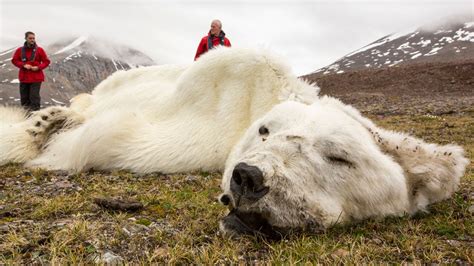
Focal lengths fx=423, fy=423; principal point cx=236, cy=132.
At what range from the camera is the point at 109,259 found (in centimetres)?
225

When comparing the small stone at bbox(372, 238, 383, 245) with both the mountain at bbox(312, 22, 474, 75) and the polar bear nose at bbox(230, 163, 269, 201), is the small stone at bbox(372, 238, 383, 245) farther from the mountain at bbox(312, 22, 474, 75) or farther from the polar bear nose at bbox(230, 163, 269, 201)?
the mountain at bbox(312, 22, 474, 75)

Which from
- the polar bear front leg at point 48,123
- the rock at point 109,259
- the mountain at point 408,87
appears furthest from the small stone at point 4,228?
the mountain at point 408,87

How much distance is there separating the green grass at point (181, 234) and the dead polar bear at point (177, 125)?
0.99m

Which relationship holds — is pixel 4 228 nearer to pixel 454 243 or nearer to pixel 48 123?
pixel 454 243

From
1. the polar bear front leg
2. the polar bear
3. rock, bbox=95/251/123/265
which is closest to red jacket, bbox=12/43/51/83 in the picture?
the polar bear

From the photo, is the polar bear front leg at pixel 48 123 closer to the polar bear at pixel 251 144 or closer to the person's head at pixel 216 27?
the polar bear at pixel 251 144

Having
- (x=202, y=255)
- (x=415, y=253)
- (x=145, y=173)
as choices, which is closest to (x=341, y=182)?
(x=415, y=253)

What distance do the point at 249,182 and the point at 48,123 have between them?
4.72 meters

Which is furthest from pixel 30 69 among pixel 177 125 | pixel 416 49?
pixel 416 49

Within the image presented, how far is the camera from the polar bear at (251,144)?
264 centimetres

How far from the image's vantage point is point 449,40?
394 feet

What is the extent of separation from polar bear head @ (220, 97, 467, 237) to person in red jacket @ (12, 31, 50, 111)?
957 cm

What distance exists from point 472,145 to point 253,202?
7.03 m

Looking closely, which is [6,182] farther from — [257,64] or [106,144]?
[257,64]
